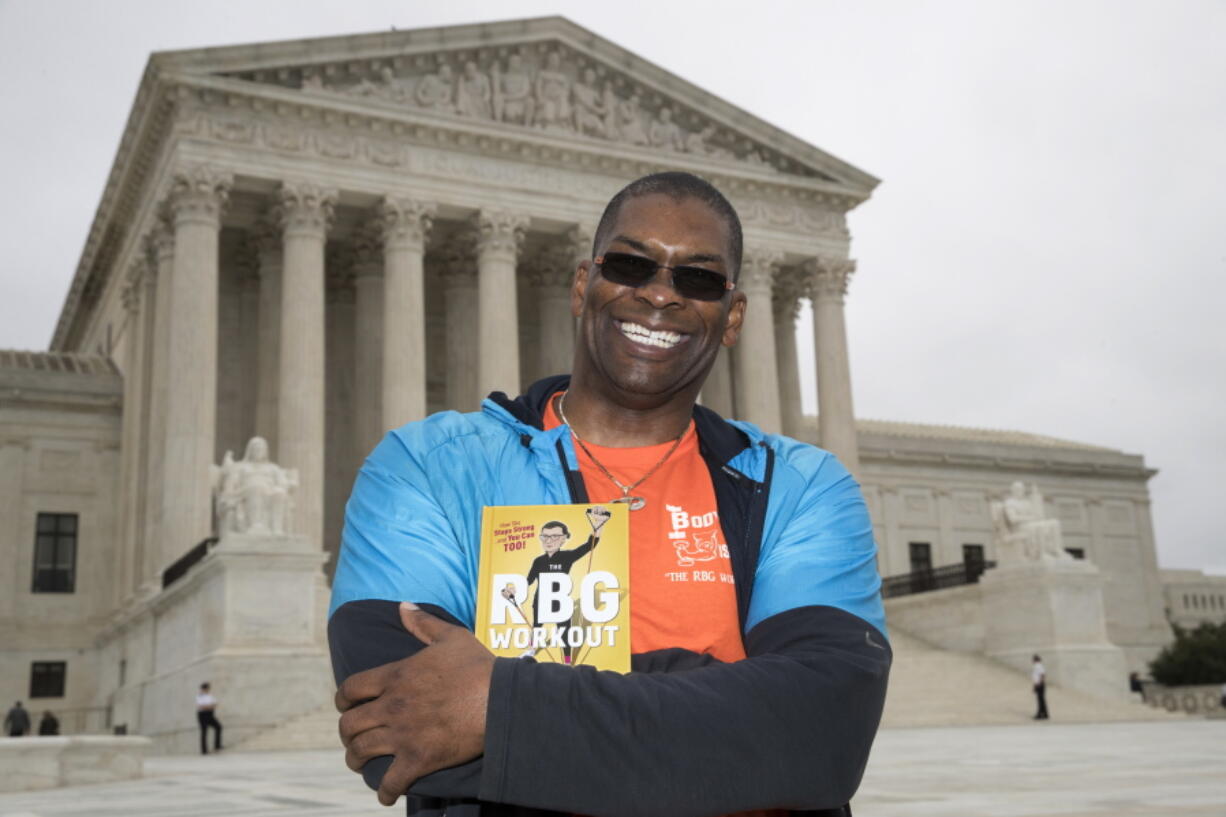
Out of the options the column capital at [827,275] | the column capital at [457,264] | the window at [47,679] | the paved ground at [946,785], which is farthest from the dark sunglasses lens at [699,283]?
the column capital at [827,275]

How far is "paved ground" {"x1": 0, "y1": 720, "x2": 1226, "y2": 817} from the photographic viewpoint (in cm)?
847

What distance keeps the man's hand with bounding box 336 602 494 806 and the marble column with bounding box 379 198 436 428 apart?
31.8 meters

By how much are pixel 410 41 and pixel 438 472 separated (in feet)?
121

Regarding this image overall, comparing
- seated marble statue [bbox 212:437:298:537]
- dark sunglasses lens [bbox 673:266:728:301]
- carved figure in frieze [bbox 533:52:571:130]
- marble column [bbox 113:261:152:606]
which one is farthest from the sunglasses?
carved figure in frieze [bbox 533:52:571:130]

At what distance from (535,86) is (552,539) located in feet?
127

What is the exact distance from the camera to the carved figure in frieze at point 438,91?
37312 mm

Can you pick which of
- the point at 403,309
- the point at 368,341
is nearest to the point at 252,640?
the point at 403,309

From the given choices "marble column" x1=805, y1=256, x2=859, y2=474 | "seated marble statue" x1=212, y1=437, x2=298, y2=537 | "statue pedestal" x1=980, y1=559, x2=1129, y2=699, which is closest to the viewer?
"seated marble statue" x1=212, y1=437, x2=298, y2=537

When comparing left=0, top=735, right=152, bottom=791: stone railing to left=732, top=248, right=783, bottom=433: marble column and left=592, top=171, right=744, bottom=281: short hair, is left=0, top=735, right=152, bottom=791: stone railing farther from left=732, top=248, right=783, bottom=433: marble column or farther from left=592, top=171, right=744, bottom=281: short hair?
left=732, top=248, right=783, bottom=433: marble column

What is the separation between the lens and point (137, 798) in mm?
11383

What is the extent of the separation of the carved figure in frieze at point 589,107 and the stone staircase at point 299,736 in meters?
22.8

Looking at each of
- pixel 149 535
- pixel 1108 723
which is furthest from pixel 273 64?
pixel 1108 723

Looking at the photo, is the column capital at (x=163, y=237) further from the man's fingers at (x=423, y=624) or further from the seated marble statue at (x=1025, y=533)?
the man's fingers at (x=423, y=624)

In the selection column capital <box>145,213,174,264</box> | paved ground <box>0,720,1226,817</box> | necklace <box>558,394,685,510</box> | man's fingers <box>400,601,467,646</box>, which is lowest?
paved ground <box>0,720,1226,817</box>
